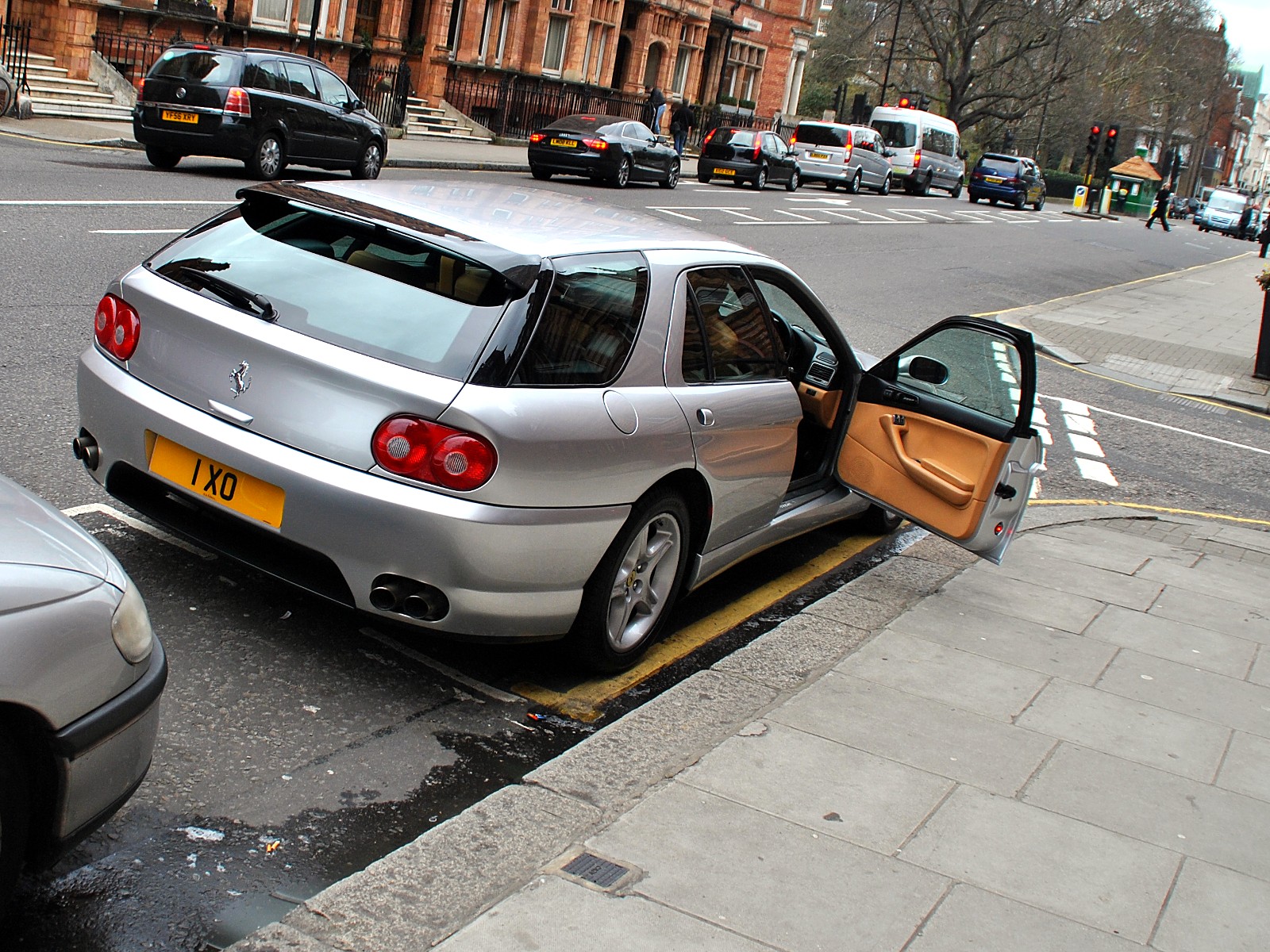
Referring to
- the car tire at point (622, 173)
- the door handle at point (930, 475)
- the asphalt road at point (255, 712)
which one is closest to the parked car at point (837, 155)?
the car tire at point (622, 173)

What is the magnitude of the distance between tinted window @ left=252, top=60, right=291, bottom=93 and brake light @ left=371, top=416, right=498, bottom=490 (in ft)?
52.6

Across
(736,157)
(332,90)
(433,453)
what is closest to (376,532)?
(433,453)

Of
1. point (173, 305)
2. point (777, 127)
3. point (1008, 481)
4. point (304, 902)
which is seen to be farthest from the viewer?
point (777, 127)

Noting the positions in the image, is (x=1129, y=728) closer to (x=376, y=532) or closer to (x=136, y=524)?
(x=376, y=532)

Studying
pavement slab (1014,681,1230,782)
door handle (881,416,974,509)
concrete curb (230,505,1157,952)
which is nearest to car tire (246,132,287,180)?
door handle (881,416,974,509)

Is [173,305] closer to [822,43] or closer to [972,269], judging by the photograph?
[972,269]

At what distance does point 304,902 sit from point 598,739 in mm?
1219

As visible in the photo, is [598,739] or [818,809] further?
[598,739]

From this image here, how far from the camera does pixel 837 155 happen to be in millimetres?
41969

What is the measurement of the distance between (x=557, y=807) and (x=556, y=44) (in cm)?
4203

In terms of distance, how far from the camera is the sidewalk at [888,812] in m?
3.06

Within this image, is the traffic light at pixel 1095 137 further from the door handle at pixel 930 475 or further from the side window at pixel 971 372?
the door handle at pixel 930 475

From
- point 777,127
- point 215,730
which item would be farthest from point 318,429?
point 777,127

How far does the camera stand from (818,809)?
12.3 feet
